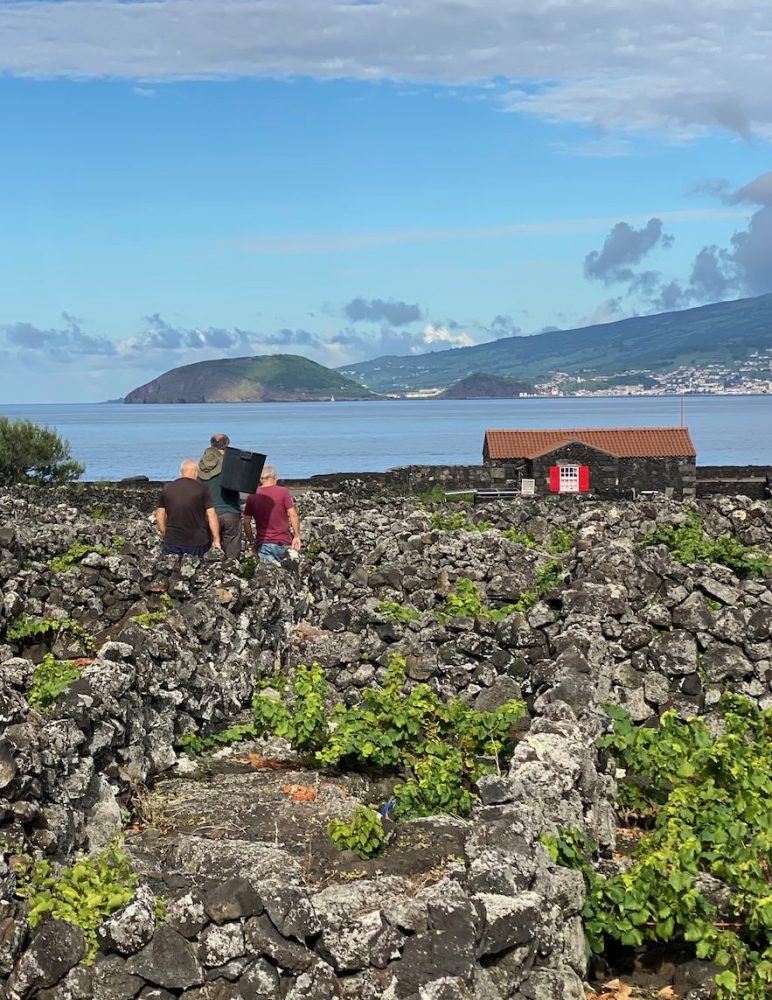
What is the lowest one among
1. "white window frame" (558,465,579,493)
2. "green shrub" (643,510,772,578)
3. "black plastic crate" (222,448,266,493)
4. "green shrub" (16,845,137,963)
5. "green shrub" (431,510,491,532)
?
"white window frame" (558,465,579,493)

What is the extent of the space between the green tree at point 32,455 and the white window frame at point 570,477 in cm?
2823

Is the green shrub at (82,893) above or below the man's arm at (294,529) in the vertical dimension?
below

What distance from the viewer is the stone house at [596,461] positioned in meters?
49.3

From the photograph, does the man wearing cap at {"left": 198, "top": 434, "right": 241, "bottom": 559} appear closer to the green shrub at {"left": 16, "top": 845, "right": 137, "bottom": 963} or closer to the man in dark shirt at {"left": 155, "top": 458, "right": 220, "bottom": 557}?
the man in dark shirt at {"left": 155, "top": 458, "right": 220, "bottom": 557}

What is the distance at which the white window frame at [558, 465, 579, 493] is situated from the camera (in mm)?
49031

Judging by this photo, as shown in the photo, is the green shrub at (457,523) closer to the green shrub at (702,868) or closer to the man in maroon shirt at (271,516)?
the man in maroon shirt at (271,516)

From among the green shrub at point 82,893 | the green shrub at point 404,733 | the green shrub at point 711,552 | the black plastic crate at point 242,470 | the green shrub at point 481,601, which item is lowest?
the green shrub at point 404,733

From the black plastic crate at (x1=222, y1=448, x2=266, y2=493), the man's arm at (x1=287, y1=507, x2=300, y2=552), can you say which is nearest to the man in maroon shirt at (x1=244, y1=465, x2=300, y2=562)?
the man's arm at (x1=287, y1=507, x2=300, y2=552)

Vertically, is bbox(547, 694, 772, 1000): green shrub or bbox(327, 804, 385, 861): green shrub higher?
bbox(327, 804, 385, 861): green shrub

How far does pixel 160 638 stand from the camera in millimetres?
11539

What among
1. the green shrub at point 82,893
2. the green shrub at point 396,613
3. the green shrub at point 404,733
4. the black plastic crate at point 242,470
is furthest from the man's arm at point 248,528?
the green shrub at point 82,893

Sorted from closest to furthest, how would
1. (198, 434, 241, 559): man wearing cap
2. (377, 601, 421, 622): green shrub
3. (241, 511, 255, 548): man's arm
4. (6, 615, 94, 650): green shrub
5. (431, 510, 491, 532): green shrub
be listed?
(377, 601, 421, 622): green shrub
(6, 615, 94, 650): green shrub
(198, 434, 241, 559): man wearing cap
(241, 511, 255, 548): man's arm
(431, 510, 491, 532): green shrub

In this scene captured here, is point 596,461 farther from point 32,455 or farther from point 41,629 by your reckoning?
point 41,629

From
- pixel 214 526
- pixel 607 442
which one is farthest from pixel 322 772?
pixel 607 442
